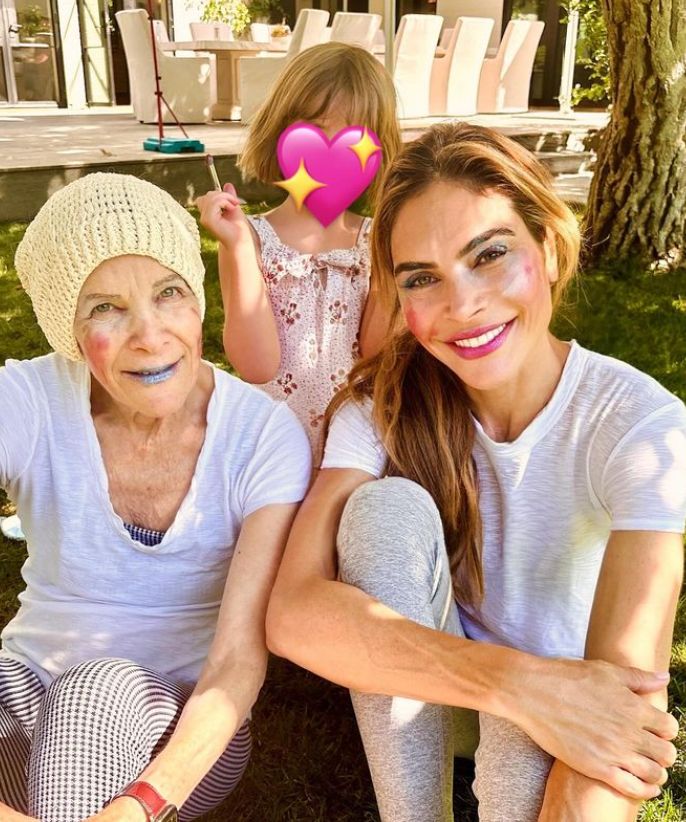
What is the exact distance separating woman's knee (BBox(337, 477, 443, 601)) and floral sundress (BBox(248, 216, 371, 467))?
0.88m

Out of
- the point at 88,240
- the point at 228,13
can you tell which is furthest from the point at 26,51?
the point at 88,240

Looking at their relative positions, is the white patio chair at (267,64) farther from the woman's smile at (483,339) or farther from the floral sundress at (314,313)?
the woman's smile at (483,339)

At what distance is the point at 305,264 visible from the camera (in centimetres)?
247

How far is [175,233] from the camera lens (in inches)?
63.0

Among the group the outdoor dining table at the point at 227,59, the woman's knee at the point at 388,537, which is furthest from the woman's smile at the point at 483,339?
the outdoor dining table at the point at 227,59

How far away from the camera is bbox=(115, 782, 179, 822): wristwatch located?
136cm

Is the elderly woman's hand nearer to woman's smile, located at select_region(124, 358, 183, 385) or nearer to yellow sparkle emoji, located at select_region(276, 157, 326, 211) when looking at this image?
woman's smile, located at select_region(124, 358, 183, 385)

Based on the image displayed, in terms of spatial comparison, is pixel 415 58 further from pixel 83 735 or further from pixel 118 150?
pixel 83 735

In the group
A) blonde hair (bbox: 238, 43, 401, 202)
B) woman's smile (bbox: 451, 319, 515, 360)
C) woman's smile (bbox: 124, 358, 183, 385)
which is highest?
blonde hair (bbox: 238, 43, 401, 202)

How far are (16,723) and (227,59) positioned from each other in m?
11.3

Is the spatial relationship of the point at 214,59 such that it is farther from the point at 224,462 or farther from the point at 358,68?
the point at 224,462

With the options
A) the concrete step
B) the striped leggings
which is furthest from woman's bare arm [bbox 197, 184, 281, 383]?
the concrete step

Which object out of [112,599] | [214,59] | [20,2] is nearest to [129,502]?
[112,599]

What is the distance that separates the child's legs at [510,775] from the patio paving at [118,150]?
4331 millimetres
